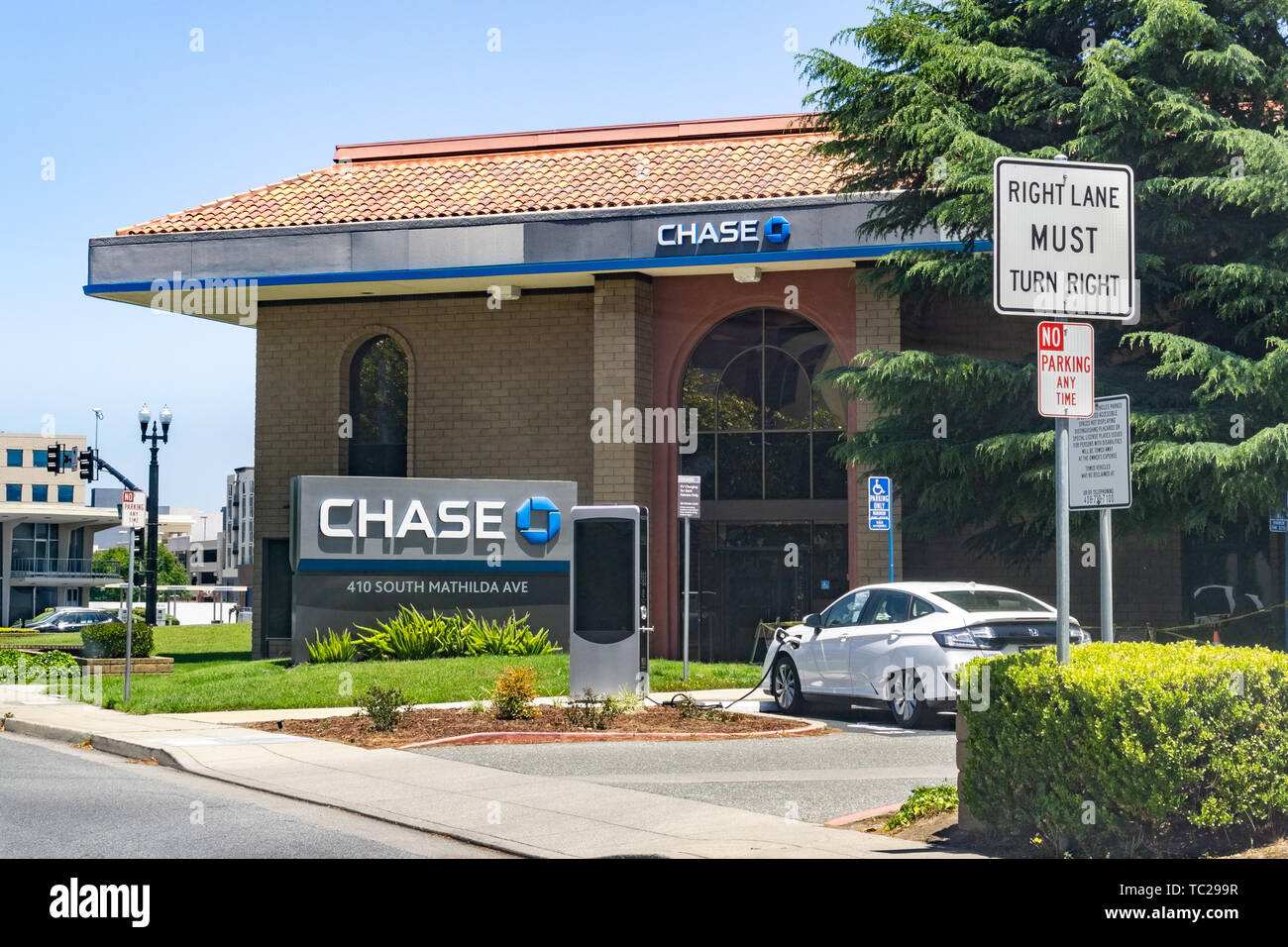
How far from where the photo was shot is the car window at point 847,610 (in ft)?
54.6

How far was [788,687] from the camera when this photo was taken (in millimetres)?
17656

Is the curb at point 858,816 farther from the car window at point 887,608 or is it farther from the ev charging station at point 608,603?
the ev charging station at point 608,603

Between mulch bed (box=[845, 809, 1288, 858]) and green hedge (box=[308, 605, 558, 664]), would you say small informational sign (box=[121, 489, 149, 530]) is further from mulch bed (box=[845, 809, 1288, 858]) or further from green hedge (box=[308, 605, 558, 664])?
mulch bed (box=[845, 809, 1288, 858])

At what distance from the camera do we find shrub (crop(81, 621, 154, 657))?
2575cm

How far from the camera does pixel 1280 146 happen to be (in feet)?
61.0

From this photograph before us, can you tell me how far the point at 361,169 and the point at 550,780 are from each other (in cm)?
2190

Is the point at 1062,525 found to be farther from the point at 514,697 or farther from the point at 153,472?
the point at 153,472

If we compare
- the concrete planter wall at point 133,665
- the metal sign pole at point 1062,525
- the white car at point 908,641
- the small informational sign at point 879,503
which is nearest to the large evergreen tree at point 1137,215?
the small informational sign at point 879,503

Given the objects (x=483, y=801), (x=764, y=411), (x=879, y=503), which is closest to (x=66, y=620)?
(x=764, y=411)

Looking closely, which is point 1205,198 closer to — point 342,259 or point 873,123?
point 873,123

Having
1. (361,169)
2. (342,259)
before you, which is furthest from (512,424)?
(361,169)

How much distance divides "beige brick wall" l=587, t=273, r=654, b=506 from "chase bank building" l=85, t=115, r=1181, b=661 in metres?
0.05

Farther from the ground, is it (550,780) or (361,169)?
(361,169)

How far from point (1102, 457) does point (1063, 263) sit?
3.67 feet
